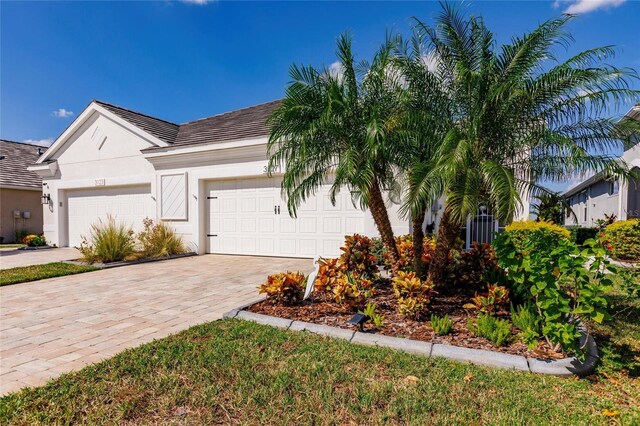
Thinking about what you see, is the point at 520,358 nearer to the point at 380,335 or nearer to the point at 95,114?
the point at 380,335

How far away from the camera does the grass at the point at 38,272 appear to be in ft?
24.5

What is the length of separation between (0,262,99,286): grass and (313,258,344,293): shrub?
271 inches

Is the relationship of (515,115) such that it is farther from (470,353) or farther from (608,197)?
(608,197)

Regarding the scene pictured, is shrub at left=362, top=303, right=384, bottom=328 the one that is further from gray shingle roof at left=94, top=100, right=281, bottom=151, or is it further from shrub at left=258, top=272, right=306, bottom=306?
gray shingle roof at left=94, top=100, right=281, bottom=151

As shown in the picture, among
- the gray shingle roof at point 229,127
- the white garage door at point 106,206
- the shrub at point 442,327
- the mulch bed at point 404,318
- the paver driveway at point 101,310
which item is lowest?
the paver driveway at point 101,310

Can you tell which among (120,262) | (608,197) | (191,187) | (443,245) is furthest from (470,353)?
(608,197)

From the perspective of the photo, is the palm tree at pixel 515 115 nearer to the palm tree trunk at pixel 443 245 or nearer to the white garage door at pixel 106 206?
the palm tree trunk at pixel 443 245

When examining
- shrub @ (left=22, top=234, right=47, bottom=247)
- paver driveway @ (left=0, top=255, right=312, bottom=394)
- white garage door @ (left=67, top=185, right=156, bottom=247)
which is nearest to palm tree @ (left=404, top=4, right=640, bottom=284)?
paver driveway @ (left=0, top=255, right=312, bottom=394)

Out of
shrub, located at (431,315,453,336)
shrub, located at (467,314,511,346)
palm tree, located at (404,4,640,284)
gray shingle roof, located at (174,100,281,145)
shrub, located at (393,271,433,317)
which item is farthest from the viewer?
gray shingle roof, located at (174,100,281,145)

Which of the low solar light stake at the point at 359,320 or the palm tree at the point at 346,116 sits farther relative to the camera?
the palm tree at the point at 346,116

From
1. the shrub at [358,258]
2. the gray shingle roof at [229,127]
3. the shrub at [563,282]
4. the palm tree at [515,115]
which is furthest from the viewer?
the gray shingle roof at [229,127]

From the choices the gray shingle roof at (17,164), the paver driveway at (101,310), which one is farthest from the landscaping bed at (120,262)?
the gray shingle roof at (17,164)

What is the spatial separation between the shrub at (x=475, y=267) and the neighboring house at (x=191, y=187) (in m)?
3.63

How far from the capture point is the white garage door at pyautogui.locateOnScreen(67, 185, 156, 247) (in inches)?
518
